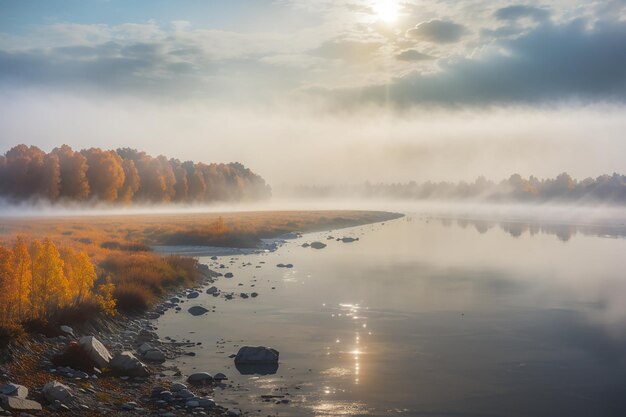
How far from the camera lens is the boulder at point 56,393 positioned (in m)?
14.8

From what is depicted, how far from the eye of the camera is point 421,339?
24172 millimetres

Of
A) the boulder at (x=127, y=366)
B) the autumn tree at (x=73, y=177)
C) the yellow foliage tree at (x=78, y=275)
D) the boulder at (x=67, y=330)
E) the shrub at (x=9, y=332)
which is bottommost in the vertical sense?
the boulder at (x=127, y=366)

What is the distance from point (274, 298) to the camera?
34.0 meters

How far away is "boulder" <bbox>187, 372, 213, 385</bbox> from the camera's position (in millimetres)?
17969

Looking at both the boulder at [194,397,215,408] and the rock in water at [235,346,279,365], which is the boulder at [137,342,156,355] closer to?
the rock in water at [235,346,279,365]

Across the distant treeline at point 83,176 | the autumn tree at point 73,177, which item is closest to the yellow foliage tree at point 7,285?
the distant treeline at point 83,176

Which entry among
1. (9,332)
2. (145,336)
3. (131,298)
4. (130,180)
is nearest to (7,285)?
(9,332)

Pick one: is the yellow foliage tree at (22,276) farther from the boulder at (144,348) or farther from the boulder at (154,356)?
the boulder at (154,356)

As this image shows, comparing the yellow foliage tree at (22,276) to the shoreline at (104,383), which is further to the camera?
the yellow foliage tree at (22,276)

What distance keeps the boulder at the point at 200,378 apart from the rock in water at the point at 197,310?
416 inches

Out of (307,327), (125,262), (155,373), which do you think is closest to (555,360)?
(307,327)

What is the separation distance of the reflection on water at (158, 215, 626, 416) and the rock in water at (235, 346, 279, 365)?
1.40ft

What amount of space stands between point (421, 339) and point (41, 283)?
51.0 ft

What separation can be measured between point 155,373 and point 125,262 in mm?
20212
